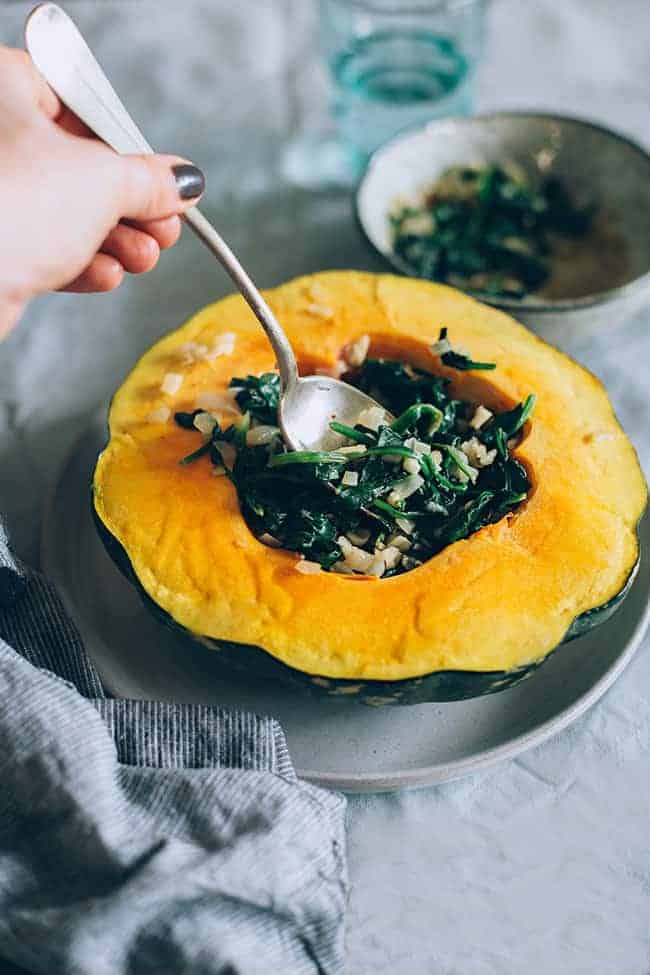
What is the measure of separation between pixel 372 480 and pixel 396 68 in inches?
38.3

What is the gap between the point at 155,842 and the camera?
0.93 metres

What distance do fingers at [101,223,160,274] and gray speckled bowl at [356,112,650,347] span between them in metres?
0.43

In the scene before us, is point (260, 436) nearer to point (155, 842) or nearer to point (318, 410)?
point (318, 410)

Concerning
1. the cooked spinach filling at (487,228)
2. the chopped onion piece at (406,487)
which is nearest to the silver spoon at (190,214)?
the chopped onion piece at (406,487)

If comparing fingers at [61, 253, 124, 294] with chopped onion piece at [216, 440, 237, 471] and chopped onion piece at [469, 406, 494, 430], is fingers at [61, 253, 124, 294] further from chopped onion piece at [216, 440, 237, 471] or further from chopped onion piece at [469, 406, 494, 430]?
chopped onion piece at [469, 406, 494, 430]

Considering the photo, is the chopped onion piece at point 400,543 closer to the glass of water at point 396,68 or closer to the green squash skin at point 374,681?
the green squash skin at point 374,681

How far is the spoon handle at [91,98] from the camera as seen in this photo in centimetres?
107

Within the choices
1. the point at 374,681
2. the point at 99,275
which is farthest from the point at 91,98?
the point at 374,681

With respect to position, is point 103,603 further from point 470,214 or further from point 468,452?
point 470,214

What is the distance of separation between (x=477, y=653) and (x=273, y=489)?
0.91 feet

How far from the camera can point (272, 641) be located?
100 centimetres

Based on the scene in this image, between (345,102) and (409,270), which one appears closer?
(409,270)

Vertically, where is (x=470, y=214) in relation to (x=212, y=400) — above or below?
below

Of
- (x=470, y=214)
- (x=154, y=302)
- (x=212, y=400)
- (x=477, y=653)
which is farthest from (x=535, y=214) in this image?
(x=477, y=653)
